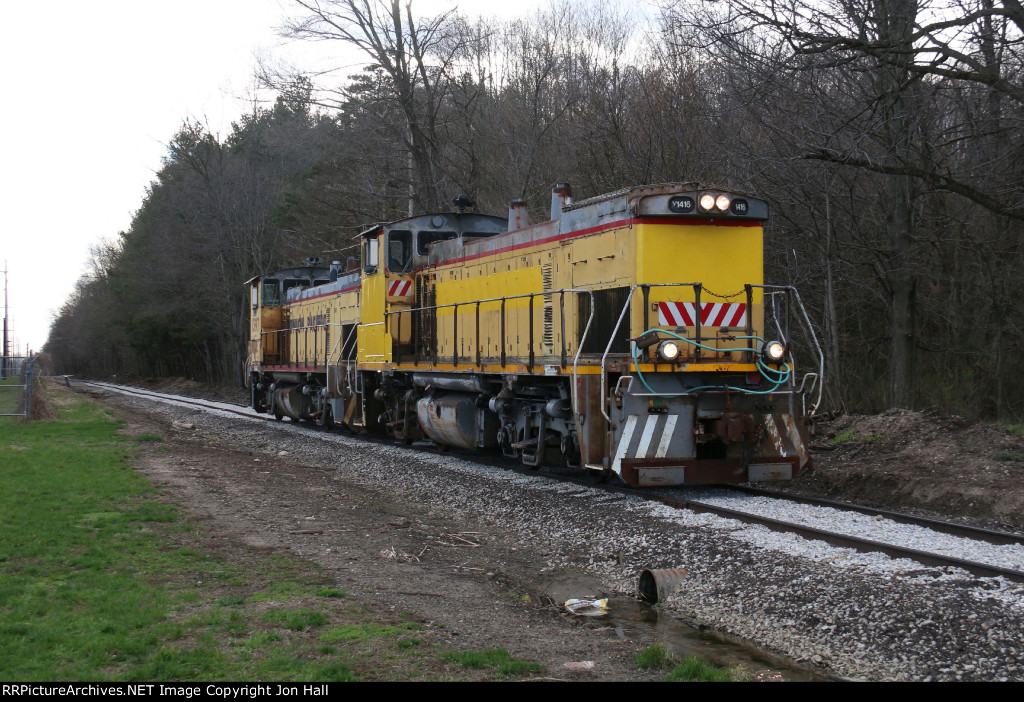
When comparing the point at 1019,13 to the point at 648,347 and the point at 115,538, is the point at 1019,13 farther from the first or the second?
the point at 115,538

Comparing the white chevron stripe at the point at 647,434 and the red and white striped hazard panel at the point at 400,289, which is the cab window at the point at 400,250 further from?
the white chevron stripe at the point at 647,434

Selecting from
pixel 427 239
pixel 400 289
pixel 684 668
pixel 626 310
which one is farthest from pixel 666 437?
pixel 427 239

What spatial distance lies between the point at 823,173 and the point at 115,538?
13186 mm

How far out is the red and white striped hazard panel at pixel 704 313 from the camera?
9.66 metres

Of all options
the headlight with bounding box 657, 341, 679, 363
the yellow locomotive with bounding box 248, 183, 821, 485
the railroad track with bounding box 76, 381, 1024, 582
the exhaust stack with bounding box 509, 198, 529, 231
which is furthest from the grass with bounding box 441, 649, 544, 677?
the exhaust stack with bounding box 509, 198, 529, 231

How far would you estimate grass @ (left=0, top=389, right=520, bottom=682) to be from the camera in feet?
14.9

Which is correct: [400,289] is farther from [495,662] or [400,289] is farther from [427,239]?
[495,662]

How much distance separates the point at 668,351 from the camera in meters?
9.12

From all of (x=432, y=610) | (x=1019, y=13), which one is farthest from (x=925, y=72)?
(x=432, y=610)

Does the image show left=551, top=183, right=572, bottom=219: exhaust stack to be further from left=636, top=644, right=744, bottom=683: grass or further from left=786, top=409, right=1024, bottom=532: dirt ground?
left=636, top=644, right=744, bottom=683: grass

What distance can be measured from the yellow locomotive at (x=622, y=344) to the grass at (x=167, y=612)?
4095mm

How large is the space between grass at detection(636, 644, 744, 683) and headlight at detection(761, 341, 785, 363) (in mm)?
5114
